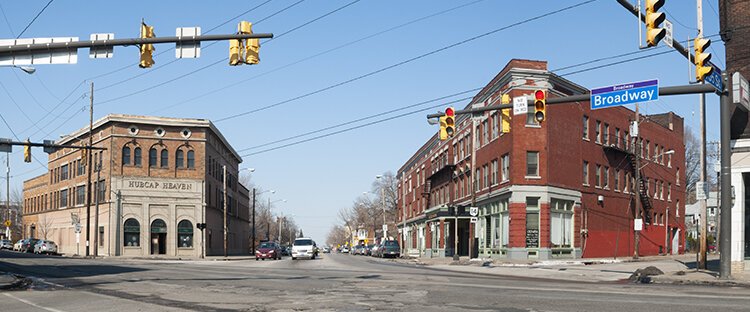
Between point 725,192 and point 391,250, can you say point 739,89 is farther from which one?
point 391,250

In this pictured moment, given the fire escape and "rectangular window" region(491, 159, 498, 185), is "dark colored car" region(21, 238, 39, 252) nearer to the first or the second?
"rectangular window" region(491, 159, 498, 185)

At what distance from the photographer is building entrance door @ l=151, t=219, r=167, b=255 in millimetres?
68000

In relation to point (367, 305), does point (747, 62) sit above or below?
above

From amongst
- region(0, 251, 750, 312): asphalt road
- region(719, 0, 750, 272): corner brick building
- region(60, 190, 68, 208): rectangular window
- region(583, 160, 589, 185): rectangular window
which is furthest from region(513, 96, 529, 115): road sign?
region(60, 190, 68, 208): rectangular window

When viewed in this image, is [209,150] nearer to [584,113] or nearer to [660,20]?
[584,113]

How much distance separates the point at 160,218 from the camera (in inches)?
2704

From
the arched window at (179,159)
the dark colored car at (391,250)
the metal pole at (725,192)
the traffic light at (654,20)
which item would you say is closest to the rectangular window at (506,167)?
the dark colored car at (391,250)

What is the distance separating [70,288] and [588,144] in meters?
37.5

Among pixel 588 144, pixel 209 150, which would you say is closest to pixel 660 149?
pixel 588 144

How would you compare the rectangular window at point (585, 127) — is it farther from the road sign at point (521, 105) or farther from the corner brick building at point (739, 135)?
the road sign at point (521, 105)

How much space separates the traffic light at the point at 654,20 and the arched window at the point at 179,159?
5999 centimetres

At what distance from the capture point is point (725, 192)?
23.2 meters

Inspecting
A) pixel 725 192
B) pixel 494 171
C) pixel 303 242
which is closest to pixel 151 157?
pixel 303 242

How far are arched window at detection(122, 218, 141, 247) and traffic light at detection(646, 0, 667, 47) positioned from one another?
5945 cm
